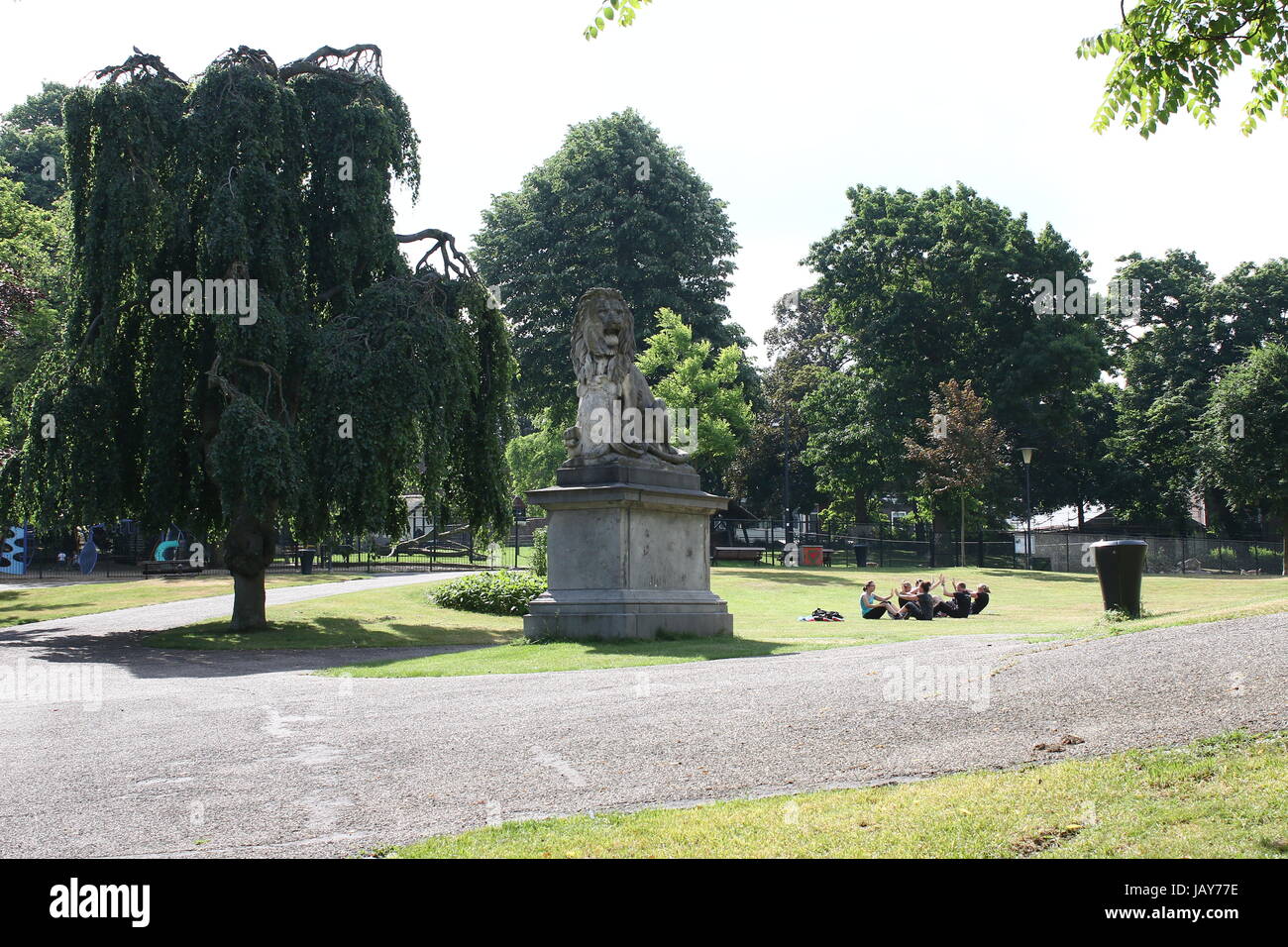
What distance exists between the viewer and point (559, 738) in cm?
747

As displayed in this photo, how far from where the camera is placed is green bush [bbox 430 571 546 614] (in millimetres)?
24984

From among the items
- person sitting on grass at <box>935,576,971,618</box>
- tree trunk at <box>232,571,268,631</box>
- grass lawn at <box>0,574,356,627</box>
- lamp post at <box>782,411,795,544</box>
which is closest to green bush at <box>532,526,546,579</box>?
grass lawn at <box>0,574,356,627</box>

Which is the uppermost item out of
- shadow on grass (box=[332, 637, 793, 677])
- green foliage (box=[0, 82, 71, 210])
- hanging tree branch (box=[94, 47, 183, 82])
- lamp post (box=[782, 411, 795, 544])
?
green foliage (box=[0, 82, 71, 210])

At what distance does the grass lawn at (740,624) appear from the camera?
13.1 meters

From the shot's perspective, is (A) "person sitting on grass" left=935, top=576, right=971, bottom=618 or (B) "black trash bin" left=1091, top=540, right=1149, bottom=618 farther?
(A) "person sitting on grass" left=935, top=576, right=971, bottom=618

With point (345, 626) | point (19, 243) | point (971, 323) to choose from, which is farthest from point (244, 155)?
point (971, 323)

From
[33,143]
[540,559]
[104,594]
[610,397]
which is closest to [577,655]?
[610,397]

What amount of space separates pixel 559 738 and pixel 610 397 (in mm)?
9597

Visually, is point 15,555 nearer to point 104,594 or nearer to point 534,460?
point 104,594

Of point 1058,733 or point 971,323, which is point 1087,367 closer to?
point 971,323

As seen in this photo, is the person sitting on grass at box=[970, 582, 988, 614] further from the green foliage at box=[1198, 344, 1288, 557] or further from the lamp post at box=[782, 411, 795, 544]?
the lamp post at box=[782, 411, 795, 544]

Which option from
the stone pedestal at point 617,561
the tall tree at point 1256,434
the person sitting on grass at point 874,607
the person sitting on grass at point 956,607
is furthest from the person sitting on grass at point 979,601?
the tall tree at point 1256,434

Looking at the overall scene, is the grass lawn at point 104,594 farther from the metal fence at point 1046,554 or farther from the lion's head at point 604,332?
the metal fence at point 1046,554

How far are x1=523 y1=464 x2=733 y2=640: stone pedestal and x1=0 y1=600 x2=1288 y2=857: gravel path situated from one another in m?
4.57
